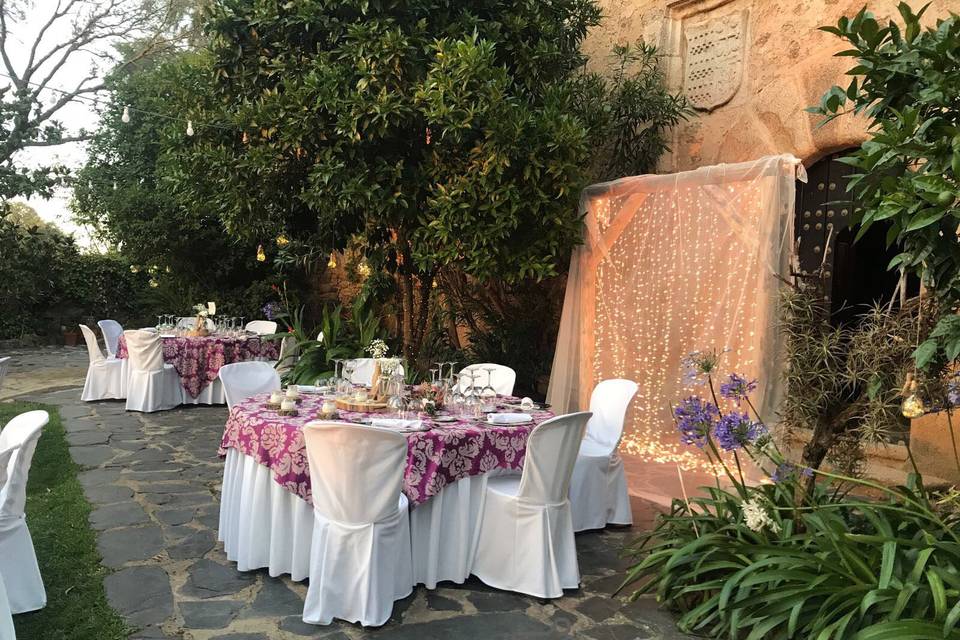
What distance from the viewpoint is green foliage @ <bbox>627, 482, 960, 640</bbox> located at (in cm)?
246

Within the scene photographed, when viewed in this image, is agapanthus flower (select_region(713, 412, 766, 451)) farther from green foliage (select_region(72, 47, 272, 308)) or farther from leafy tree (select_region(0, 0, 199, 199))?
leafy tree (select_region(0, 0, 199, 199))

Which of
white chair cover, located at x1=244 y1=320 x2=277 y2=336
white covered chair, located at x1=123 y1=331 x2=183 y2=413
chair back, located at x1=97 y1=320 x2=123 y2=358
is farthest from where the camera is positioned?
white chair cover, located at x1=244 y1=320 x2=277 y2=336

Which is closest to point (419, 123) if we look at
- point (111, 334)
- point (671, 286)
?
point (671, 286)

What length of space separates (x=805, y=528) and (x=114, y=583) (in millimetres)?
3262

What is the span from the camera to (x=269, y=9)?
584 centimetres

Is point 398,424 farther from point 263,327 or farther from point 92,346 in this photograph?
point 263,327

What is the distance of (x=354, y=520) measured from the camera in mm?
3021

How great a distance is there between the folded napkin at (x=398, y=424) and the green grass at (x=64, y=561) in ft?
4.44

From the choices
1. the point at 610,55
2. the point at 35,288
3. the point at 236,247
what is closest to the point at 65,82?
the point at 35,288

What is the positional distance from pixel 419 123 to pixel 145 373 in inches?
167

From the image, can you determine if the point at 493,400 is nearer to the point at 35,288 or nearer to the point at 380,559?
the point at 380,559

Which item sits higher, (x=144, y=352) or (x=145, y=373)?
(x=144, y=352)

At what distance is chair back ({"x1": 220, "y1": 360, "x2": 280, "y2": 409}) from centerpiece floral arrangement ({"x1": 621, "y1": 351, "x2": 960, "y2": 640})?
8.65ft
